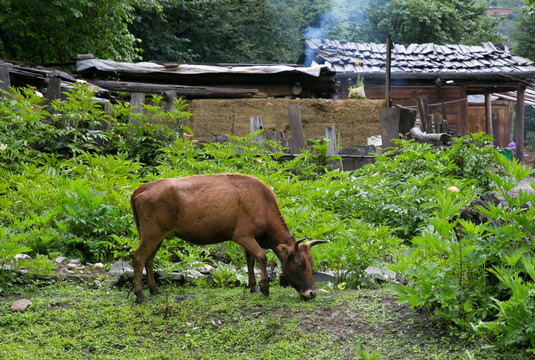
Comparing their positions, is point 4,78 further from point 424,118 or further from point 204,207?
point 424,118

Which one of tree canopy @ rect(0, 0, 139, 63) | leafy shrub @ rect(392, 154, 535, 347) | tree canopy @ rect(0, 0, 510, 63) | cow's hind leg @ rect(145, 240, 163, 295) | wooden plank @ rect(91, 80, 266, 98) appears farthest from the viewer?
tree canopy @ rect(0, 0, 510, 63)

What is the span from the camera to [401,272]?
4.34 metres

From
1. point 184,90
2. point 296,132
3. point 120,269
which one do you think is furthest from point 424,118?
point 120,269

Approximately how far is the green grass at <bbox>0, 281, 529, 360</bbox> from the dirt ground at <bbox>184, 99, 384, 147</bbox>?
8.54 m

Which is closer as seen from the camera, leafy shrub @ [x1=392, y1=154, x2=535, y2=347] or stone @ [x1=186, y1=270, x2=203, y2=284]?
leafy shrub @ [x1=392, y1=154, x2=535, y2=347]

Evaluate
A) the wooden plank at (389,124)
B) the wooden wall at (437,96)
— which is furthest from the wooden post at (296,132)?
the wooden wall at (437,96)

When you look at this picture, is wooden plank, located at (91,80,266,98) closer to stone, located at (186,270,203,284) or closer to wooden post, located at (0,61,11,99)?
wooden post, located at (0,61,11,99)

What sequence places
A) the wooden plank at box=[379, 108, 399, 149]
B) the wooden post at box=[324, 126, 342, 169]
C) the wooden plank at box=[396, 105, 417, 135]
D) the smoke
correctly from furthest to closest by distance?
1. the smoke
2. the wooden plank at box=[396, 105, 417, 135]
3. the wooden plank at box=[379, 108, 399, 149]
4. the wooden post at box=[324, 126, 342, 169]

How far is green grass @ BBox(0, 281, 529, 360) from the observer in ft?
13.2

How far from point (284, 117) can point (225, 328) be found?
9771mm

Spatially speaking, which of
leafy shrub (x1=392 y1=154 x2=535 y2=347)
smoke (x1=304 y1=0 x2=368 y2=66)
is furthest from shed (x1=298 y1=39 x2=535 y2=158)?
leafy shrub (x1=392 y1=154 x2=535 y2=347)

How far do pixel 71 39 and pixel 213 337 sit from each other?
18.3 meters

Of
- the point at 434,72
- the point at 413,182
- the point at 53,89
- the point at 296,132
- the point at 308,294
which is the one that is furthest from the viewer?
the point at 434,72

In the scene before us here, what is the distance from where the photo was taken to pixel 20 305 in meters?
4.77
